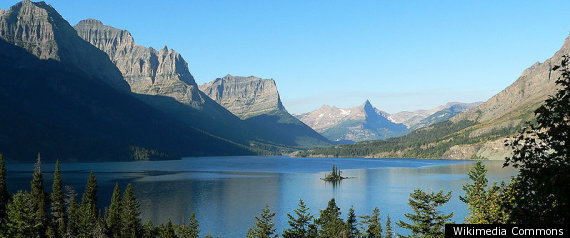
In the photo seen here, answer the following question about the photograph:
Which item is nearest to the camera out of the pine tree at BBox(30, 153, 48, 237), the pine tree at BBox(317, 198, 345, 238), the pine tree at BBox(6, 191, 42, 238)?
the pine tree at BBox(317, 198, 345, 238)

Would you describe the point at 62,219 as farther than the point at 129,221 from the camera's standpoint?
Yes

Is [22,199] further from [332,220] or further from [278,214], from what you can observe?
[278,214]

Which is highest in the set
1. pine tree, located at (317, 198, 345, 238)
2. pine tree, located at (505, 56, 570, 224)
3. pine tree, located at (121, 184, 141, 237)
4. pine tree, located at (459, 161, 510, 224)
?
pine tree, located at (505, 56, 570, 224)

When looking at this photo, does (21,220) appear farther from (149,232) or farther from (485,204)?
(485,204)

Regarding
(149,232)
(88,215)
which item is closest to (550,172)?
(149,232)

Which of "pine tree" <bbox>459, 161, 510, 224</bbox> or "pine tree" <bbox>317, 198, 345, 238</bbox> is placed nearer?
"pine tree" <bbox>459, 161, 510, 224</bbox>

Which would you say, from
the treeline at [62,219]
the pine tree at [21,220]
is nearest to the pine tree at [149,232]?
the treeline at [62,219]

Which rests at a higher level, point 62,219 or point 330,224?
point 330,224

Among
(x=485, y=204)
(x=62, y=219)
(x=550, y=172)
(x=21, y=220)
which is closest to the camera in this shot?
(x=550, y=172)

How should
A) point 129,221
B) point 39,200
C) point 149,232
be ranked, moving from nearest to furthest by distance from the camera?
point 149,232 → point 129,221 → point 39,200

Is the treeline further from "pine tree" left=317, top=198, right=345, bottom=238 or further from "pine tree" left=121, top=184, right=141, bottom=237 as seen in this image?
"pine tree" left=317, top=198, right=345, bottom=238

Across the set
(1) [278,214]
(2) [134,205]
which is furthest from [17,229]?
(1) [278,214]

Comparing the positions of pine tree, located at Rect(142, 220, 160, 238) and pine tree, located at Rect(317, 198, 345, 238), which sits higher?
pine tree, located at Rect(317, 198, 345, 238)

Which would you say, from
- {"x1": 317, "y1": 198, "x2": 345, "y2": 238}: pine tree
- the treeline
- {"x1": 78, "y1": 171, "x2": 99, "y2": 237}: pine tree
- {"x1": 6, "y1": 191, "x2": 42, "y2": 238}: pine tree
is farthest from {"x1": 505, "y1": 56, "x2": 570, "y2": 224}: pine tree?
{"x1": 78, "y1": 171, "x2": 99, "y2": 237}: pine tree
